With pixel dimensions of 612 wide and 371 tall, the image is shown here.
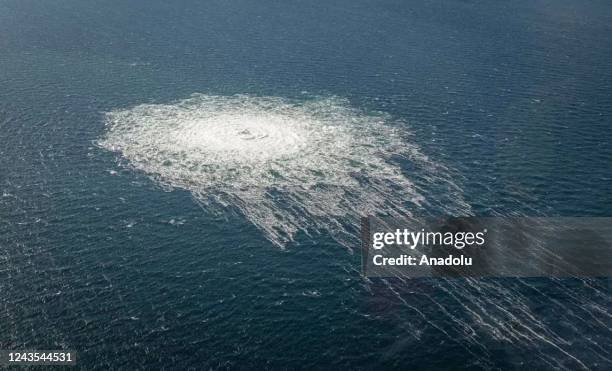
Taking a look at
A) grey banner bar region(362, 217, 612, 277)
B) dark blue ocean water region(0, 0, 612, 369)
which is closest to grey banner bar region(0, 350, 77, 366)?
dark blue ocean water region(0, 0, 612, 369)

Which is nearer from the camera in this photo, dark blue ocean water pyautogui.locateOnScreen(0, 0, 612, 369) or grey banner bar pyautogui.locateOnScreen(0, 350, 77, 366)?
grey banner bar pyautogui.locateOnScreen(0, 350, 77, 366)

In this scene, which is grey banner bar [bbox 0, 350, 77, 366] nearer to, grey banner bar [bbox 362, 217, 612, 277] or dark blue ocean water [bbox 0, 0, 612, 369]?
dark blue ocean water [bbox 0, 0, 612, 369]

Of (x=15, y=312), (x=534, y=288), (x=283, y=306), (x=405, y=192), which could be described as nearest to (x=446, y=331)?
(x=534, y=288)

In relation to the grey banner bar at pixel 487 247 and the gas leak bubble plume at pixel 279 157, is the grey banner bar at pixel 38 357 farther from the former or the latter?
the grey banner bar at pixel 487 247

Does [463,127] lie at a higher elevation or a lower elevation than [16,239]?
higher

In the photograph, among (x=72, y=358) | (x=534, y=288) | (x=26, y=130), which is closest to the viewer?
(x=72, y=358)

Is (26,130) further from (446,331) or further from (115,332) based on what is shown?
(446,331)

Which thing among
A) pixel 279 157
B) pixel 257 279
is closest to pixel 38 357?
pixel 257 279
